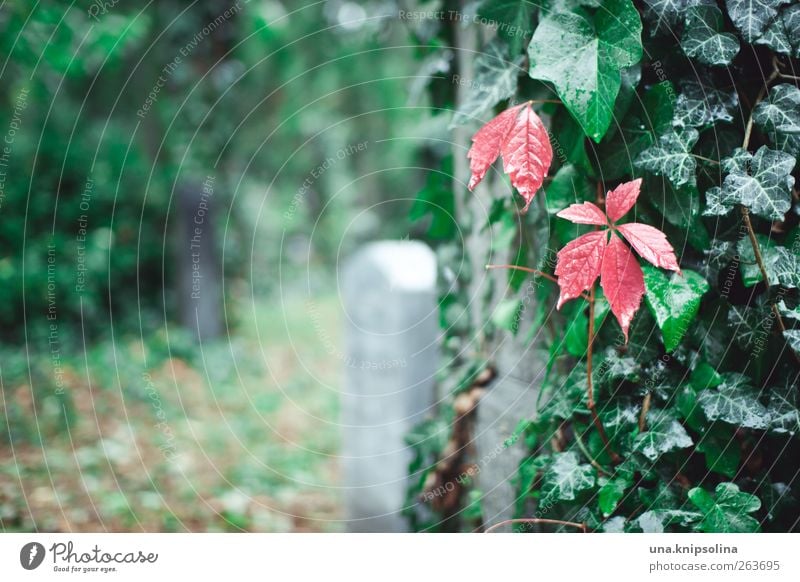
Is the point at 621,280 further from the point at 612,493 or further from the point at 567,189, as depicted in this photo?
the point at 612,493

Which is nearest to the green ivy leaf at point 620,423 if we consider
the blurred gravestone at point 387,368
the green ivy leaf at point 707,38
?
the green ivy leaf at point 707,38

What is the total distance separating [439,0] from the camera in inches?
63.0

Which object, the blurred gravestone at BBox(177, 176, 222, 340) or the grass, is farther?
Result: the blurred gravestone at BBox(177, 176, 222, 340)

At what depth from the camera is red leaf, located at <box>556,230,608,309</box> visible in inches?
37.1

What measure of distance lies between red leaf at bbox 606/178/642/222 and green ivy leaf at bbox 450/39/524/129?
13.4 inches

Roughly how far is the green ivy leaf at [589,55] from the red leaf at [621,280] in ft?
0.63

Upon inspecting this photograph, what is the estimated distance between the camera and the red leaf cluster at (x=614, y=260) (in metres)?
0.93

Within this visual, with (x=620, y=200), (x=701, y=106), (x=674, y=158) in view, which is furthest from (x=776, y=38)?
(x=620, y=200)

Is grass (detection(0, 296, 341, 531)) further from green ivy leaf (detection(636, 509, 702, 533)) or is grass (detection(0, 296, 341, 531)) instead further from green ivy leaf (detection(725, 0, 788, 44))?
green ivy leaf (detection(725, 0, 788, 44))

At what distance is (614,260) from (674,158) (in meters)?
0.21

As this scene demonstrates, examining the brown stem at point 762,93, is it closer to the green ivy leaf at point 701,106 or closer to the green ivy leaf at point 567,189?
the green ivy leaf at point 701,106

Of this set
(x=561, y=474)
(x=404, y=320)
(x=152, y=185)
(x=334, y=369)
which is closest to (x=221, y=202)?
(x=152, y=185)

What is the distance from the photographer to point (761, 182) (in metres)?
0.96
